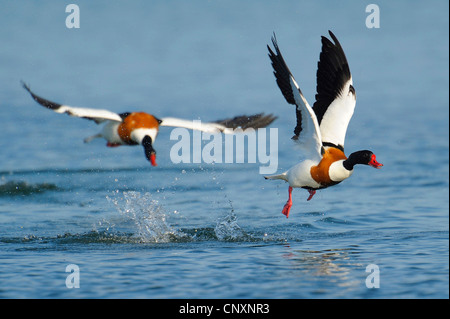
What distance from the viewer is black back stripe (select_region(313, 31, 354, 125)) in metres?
11.2

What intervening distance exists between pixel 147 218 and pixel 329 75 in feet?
11.8

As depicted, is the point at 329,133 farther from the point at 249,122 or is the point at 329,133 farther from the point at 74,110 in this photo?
the point at 74,110

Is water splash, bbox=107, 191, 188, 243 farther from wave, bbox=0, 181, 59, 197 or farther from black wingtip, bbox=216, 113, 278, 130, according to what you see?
black wingtip, bbox=216, 113, 278, 130

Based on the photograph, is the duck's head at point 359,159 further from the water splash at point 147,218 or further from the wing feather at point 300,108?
the water splash at point 147,218

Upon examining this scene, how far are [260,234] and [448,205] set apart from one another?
4.60m

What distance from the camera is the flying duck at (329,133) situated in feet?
35.8

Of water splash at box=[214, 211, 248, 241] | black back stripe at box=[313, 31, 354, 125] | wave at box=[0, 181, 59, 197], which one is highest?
black back stripe at box=[313, 31, 354, 125]

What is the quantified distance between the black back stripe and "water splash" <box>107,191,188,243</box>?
2773 millimetres

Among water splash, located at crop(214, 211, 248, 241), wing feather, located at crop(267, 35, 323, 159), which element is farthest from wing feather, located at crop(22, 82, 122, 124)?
water splash, located at crop(214, 211, 248, 241)

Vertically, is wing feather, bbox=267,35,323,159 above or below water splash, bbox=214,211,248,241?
above

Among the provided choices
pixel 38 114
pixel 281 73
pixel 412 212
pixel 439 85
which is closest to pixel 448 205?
pixel 412 212

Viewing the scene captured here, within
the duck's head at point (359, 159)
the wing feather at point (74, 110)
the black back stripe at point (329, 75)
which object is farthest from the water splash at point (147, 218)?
the black back stripe at point (329, 75)

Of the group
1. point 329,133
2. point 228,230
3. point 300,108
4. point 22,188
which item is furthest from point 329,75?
point 22,188

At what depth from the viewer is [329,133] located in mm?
11406
